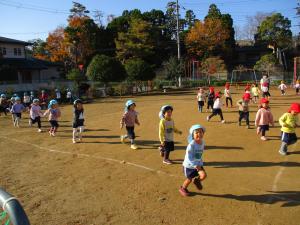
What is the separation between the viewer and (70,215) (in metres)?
5.90

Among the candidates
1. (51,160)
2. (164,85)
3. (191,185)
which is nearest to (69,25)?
(164,85)

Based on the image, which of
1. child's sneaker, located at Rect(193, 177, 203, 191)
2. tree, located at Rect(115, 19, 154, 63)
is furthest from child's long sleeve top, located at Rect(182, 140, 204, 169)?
tree, located at Rect(115, 19, 154, 63)

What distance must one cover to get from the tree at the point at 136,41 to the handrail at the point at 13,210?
44.8 metres

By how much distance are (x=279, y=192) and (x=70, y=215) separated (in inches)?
156

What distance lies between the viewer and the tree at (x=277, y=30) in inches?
2083

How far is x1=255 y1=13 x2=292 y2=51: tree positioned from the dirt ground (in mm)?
45539

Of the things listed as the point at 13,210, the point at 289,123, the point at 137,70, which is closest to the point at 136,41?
the point at 137,70

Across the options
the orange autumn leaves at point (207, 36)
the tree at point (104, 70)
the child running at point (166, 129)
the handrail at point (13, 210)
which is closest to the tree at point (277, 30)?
the orange autumn leaves at point (207, 36)

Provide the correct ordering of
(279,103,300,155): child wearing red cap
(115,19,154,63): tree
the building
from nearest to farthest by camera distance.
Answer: (279,103,300,155): child wearing red cap → the building → (115,19,154,63): tree

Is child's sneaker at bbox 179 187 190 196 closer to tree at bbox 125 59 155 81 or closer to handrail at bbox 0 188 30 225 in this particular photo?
handrail at bbox 0 188 30 225

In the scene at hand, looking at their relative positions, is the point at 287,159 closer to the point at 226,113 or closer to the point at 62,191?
the point at 62,191

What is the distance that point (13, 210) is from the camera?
6.24 ft

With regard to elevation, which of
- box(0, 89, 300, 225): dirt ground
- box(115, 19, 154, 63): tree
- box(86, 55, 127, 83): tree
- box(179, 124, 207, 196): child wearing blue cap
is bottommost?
box(0, 89, 300, 225): dirt ground

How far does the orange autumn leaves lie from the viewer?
167ft
